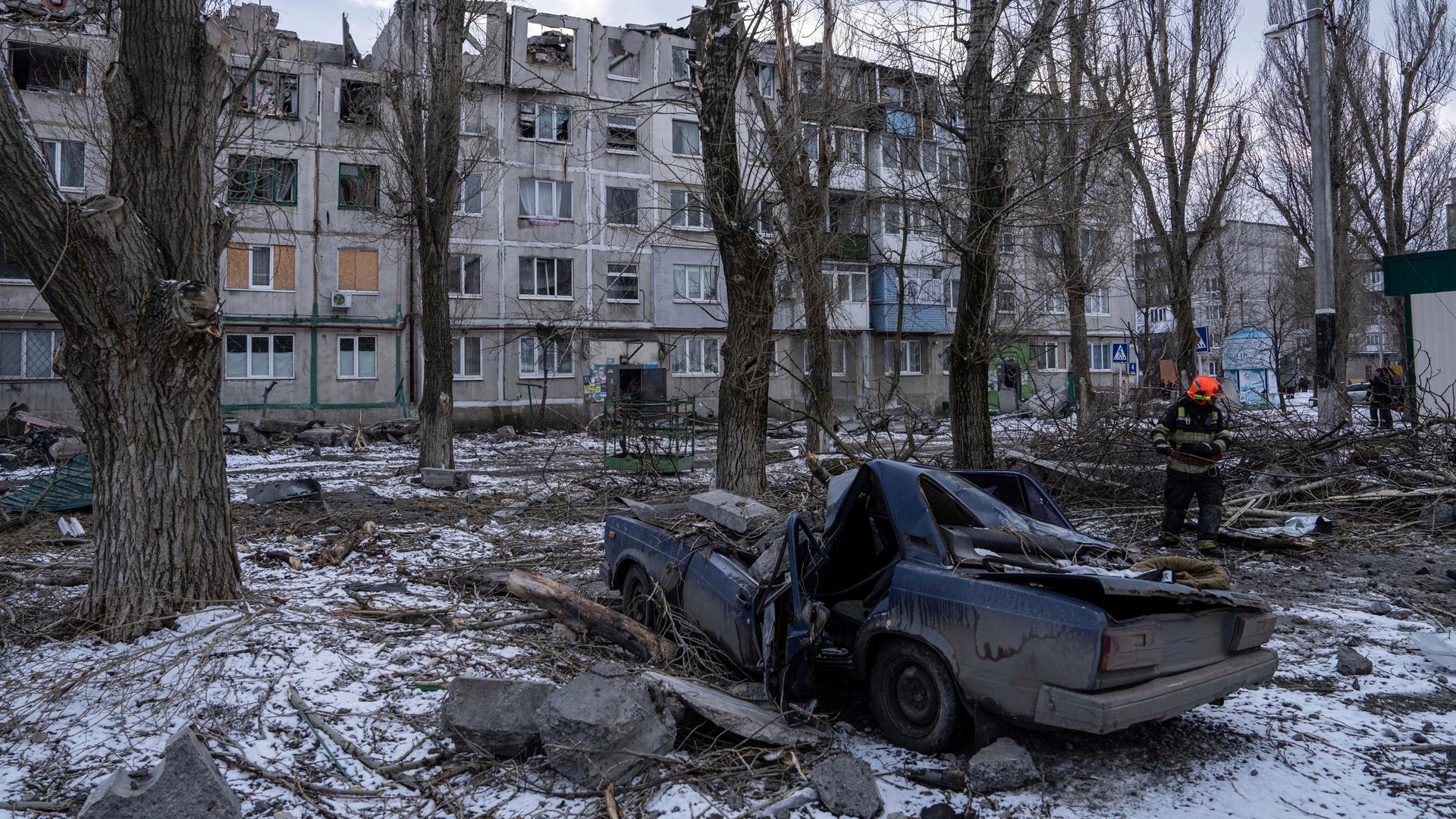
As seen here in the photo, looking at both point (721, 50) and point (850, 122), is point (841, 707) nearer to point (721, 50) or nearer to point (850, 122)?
point (721, 50)

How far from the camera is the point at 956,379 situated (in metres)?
10.9

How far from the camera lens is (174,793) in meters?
3.60

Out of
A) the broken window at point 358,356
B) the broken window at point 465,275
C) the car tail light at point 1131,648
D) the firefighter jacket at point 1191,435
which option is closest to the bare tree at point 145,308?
the car tail light at point 1131,648

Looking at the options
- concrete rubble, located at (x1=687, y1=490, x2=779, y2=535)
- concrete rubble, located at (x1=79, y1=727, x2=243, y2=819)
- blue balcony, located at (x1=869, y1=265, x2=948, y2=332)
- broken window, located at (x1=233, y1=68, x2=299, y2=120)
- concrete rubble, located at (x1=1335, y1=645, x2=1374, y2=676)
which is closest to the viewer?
concrete rubble, located at (x1=79, y1=727, x2=243, y2=819)

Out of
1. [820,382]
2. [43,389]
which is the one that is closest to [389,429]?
[43,389]

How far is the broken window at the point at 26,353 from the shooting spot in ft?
86.5

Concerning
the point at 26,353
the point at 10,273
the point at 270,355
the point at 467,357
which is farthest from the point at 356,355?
the point at 10,273

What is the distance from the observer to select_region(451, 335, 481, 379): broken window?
102ft

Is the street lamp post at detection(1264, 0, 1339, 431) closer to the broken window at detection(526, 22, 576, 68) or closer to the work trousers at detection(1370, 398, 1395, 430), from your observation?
the work trousers at detection(1370, 398, 1395, 430)

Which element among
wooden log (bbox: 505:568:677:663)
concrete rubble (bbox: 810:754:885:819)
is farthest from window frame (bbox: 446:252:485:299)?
concrete rubble (bbox: 810:754:885:819)

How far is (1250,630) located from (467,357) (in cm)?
2950

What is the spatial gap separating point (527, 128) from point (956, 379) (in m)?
25.7

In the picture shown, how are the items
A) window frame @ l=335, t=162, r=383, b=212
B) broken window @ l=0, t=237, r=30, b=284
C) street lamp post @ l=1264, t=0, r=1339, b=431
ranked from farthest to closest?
window frame @ l=335, t=162, r=383, b=212
broken window @ l=0, t=237, r=30, b=284
street lamp post @ l=1264, t=0, r=1339, b=431

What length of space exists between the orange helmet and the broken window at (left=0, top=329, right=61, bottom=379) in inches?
1158
